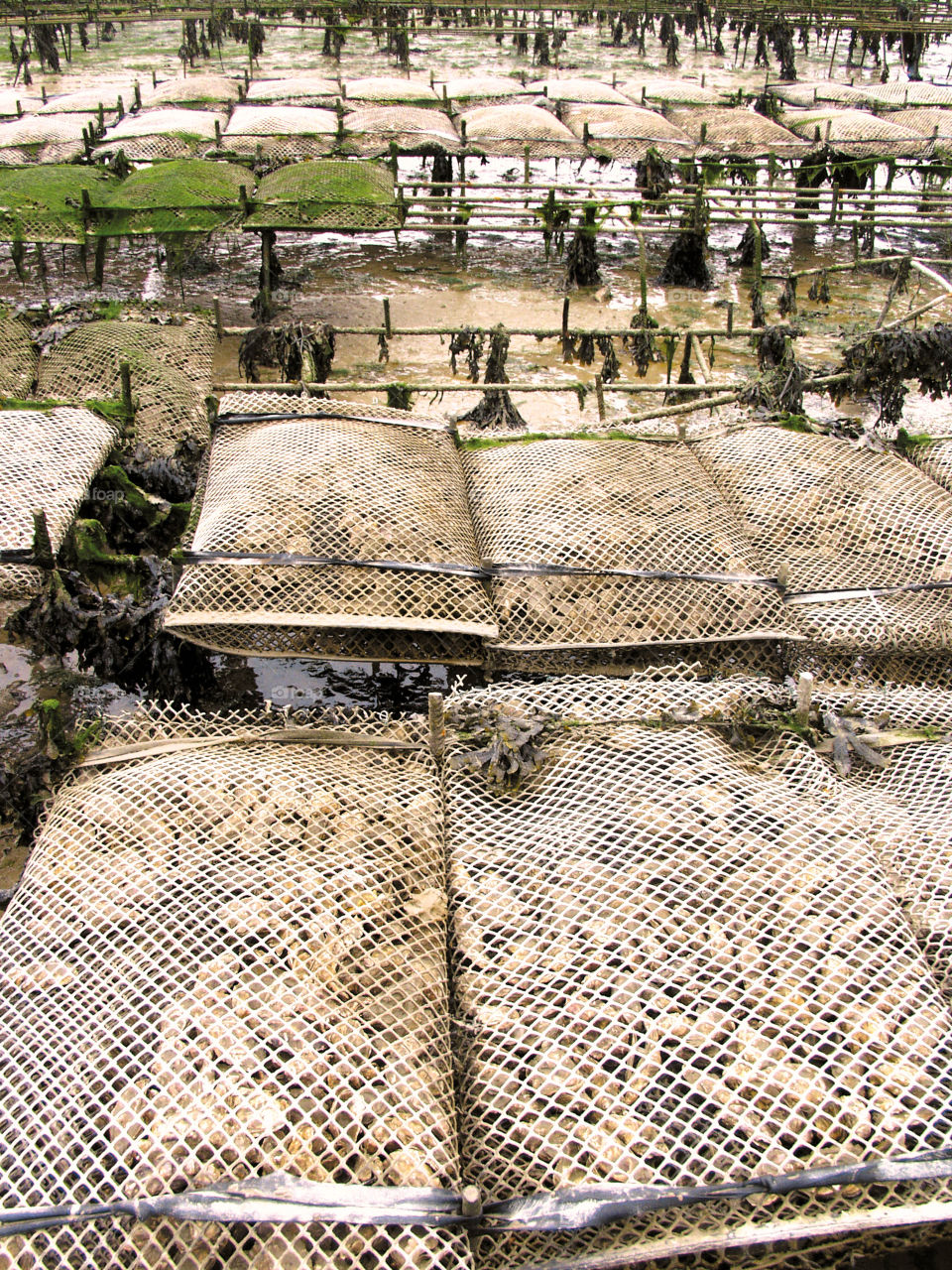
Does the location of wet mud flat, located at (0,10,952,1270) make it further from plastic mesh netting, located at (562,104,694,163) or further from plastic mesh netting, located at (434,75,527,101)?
plastic mesh netting, located at (562,104,694,163)

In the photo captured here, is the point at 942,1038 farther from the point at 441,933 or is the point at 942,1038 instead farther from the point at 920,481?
the point at 920,481

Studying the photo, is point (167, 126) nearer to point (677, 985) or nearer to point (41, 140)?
point (41, 140)

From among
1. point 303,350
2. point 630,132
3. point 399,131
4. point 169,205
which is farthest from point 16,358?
point 630,132

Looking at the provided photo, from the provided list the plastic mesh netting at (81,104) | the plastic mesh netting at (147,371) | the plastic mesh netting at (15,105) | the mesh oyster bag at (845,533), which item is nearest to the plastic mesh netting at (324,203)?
the plastic mesh netting at (147,371)

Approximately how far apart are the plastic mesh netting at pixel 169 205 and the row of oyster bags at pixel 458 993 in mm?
9216

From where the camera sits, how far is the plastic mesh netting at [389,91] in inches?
664

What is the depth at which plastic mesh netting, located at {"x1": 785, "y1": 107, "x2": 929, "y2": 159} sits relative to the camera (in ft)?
50.2

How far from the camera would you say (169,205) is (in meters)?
11.2

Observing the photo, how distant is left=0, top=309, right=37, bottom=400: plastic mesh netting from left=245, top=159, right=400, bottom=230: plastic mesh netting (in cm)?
388

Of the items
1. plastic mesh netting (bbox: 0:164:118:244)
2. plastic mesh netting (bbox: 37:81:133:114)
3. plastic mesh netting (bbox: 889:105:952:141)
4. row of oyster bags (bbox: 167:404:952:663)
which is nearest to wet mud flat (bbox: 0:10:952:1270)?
row of oyster bags (bbox: 167:404:952:663)

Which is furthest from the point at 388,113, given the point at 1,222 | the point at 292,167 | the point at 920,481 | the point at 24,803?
→ the point at 24,803

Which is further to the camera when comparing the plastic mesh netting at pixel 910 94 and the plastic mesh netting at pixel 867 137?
the plastic mesh netting at pixel 910 94

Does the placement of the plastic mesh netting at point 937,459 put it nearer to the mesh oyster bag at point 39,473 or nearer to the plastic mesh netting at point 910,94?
the mesh oyster bag at point 39,473

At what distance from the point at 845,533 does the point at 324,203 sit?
27.9ft
